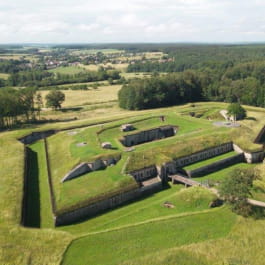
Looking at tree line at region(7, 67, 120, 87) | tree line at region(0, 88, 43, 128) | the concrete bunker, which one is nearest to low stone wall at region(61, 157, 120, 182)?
the concrete bunker

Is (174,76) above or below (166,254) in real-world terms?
above

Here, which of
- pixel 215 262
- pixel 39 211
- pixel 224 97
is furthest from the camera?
pixel 224 97

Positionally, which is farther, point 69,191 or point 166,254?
point 69,191

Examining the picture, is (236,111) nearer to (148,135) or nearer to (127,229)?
(148,135)

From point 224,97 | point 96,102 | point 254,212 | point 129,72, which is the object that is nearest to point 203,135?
point 254,212

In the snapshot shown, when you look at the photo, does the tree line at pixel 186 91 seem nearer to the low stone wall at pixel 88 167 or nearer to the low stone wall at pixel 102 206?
the low stone wall at pixel 88 167

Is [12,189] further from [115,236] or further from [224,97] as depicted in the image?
[224,97]
